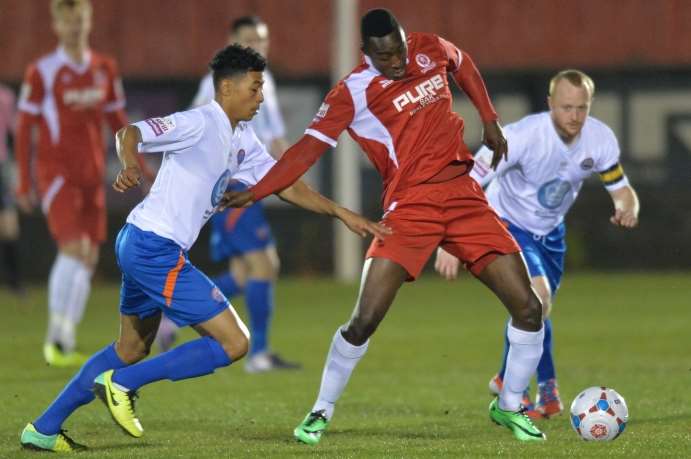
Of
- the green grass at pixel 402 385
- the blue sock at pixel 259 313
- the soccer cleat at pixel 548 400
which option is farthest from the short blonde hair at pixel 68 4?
the soccer cleat at pixel 548 400

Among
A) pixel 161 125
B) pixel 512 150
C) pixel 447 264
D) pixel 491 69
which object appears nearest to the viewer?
pixel 161 125

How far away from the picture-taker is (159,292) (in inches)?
269

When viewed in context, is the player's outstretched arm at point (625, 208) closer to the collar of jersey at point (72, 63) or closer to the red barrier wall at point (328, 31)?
the collar of jersey at point (72, 63)

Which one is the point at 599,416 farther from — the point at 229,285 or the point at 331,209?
the point at 229,285

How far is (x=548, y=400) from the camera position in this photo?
27.5 ft

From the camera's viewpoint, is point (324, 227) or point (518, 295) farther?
point (324, 227)

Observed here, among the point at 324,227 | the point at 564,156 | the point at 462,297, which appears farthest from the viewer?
the point at 324,227

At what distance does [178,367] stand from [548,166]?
255 cm

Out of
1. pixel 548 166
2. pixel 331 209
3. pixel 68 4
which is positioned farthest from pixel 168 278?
pixel 68 4

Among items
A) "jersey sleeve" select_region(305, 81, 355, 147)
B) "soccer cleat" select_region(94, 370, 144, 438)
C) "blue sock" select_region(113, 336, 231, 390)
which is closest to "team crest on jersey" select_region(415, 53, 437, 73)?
"jersey sleeve" select_region(305, 81, 355, 147)

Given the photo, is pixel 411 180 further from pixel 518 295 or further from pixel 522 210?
pixel 522 210

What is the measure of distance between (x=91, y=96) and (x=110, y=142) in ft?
29.3

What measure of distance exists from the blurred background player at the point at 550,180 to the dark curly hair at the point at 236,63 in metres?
1.39

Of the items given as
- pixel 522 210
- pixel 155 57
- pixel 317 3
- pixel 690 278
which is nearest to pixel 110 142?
pixel 155 57
